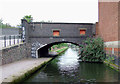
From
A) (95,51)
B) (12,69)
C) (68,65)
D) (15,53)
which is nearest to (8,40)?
(15,53)

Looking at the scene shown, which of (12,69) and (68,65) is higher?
(12,69)

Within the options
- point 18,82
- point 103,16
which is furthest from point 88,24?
point 18,82

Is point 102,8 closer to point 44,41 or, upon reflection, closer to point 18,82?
point 44,41

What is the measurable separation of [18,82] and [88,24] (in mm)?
13984

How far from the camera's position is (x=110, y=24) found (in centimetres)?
1487

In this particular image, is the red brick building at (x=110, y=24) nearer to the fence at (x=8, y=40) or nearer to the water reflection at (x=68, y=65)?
the water reflection at (x=68, y=65)

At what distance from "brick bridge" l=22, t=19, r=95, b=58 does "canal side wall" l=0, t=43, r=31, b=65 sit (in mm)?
1137

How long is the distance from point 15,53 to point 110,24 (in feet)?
33.3

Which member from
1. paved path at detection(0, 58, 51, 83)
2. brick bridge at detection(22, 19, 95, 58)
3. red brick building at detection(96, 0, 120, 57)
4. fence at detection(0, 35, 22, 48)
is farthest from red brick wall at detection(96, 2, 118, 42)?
fence at detection(0, 35, 22, 48)

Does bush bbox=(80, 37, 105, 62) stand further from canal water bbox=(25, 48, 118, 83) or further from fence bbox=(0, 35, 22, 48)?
fence bbox=(0, 35, 22, 48)

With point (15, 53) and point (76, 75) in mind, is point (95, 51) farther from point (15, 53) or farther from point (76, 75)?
point (15, 53)

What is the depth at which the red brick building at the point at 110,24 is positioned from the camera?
42.8ft

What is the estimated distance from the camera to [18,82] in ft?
25.0

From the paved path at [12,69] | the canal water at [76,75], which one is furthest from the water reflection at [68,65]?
the paved path at [12,69]
